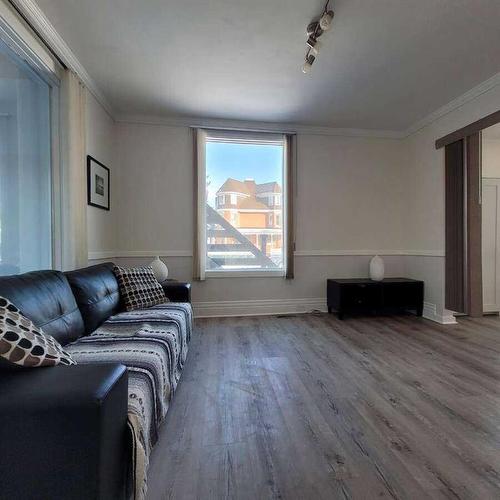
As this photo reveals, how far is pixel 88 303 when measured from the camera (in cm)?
196

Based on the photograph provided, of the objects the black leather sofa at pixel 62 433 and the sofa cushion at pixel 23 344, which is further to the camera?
the sofa cushion at pixel 23 344

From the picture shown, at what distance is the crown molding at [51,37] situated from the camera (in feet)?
6.28

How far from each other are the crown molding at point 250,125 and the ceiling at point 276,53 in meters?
0.14

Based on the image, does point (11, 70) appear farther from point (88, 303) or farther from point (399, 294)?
point (399, 294)

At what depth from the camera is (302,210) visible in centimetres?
407

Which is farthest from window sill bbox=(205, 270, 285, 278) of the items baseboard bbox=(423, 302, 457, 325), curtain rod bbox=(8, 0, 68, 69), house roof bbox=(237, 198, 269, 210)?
curtain rod bbox=(8, 0, 68, 69)

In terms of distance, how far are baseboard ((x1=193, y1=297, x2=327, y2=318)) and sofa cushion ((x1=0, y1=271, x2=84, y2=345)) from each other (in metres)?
2.11

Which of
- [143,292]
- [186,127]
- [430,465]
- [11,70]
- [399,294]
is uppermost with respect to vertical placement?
[186,127]

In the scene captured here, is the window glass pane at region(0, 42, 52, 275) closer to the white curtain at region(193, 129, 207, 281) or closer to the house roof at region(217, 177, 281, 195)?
the white curtain at region(193, 129, 207, 281)

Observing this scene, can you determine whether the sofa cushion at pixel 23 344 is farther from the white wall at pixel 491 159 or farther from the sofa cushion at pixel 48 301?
the white wall at pixel 491 159

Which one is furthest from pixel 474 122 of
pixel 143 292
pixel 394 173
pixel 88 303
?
pixel 88 303

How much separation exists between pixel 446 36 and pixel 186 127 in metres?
2.82

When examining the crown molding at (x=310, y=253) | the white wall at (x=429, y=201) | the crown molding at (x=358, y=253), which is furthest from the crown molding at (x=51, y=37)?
the white wall at (x=429, y=201)

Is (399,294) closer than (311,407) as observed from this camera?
No
